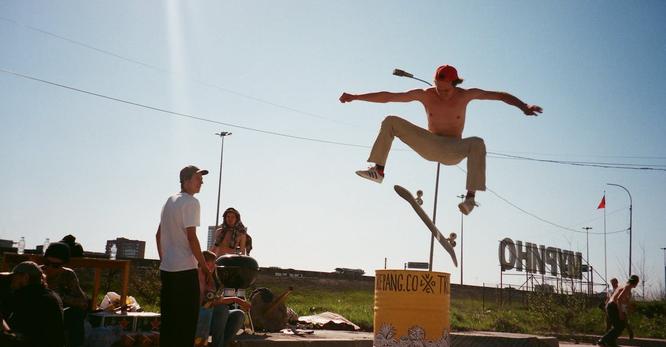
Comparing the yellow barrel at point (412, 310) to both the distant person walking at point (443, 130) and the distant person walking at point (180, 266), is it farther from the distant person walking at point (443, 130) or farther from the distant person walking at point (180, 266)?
the distant person walking at point (180, 266)

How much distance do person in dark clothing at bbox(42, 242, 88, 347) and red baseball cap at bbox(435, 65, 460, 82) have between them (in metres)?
4.29

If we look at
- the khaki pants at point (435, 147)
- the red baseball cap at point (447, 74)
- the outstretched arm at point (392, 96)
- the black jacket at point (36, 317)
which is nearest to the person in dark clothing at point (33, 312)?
the black jacket at point (36, 317)

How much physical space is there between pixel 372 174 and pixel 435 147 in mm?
683

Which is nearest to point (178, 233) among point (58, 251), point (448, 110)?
point (58, 251)

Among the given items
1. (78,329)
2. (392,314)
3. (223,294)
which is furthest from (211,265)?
(392,314)

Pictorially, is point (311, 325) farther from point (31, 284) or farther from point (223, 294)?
point (31, 284)

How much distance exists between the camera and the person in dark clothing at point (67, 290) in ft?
19.9

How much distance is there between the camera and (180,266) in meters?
5.42

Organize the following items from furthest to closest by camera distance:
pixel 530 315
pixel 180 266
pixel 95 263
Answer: pixel 530 315
pixel 95 263
pixel 180 266

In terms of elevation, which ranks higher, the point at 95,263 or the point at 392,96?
the point at 392,96

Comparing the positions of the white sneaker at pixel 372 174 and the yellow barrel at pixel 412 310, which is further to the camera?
the white sneaker at pixel 372 174

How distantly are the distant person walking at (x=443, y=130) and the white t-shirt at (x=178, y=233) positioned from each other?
1.69 m

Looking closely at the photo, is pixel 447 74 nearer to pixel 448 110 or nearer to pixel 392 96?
pixel 448 110

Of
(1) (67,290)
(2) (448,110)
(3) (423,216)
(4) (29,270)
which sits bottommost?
(1) (67,290)
